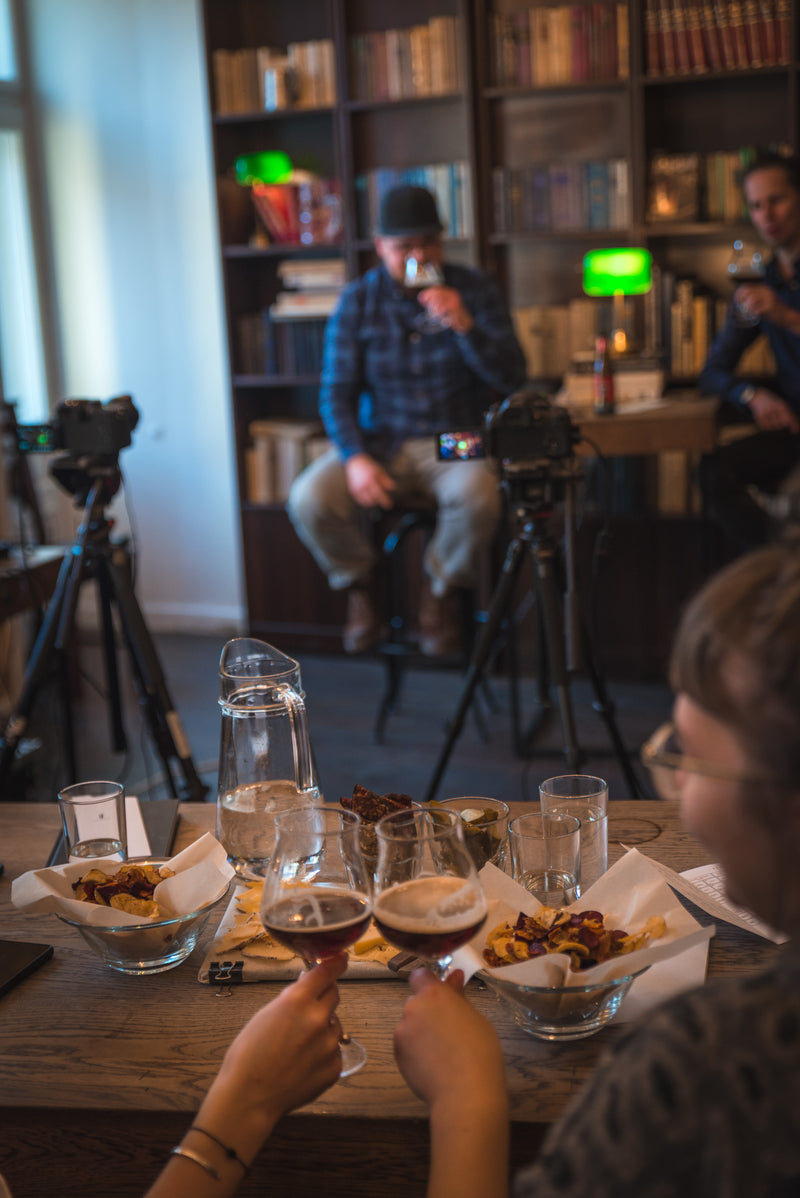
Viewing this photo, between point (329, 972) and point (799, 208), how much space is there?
2.83m

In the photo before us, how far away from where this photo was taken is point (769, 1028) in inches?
21.7

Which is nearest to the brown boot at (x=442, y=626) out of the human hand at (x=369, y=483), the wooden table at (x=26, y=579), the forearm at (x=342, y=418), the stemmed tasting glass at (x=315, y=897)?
the human hand at (x=369, y=483)

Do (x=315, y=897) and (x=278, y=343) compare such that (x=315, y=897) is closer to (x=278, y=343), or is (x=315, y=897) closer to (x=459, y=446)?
(x=459, y=446)

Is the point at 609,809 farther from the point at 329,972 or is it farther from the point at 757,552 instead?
the point at 757,552

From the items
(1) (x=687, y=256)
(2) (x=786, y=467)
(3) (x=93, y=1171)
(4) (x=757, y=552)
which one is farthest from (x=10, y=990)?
(1) (x=687, y=256)

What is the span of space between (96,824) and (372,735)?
211 centimetres

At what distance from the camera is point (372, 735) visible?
3.30 meters

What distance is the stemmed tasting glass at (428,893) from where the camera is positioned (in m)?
0.83

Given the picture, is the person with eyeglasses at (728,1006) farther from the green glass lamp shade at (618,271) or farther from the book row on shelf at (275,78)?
the book row on shelf at (275,78)

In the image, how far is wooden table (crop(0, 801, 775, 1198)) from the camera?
2.83 feet

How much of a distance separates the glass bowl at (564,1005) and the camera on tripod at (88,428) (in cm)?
152

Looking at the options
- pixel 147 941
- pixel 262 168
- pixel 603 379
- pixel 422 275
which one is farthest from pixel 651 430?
pixel 147 941

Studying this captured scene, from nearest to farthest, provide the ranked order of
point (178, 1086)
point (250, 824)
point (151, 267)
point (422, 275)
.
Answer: point (178, 1086) < point (250, 824) < point (422, 275) < point (151, 267)

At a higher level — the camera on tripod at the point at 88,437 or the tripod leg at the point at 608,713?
the camera on tripod at the point at 88,437
